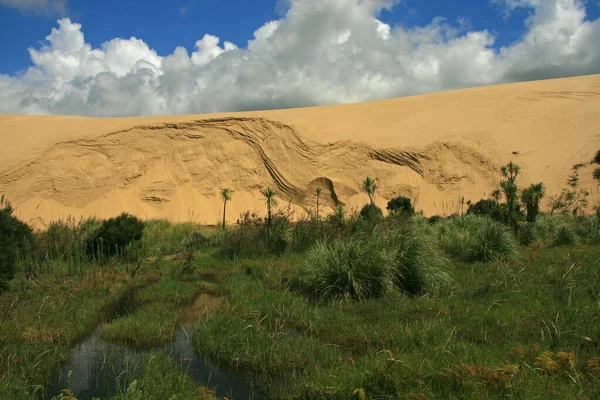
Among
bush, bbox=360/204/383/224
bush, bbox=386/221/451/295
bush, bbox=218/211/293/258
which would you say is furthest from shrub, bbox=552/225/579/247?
bush, bbox=218/211/293/258

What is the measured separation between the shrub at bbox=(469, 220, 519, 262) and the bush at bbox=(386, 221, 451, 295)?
274 centimetres

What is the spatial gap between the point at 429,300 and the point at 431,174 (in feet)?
91.5

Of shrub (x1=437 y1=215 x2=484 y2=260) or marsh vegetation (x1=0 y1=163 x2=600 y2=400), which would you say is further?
shrub (x1=437 y1=215 x2=484 y2=260)

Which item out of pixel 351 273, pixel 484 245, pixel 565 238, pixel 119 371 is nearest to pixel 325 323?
pixel 351 273

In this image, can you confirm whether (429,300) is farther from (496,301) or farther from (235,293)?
(235,293)

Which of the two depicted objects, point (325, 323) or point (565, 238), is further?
point (565, 238)

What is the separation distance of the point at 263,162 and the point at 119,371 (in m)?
29.5

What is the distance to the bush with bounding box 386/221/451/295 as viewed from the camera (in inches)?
332

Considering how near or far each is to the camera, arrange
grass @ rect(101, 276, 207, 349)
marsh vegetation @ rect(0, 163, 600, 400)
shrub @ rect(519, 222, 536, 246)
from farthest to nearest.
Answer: shrub @ rect(519, 222, 536, 246) → grass @ rect(101, 276, 207, 349) → marsh vegetation @ rect(0, 163, 600, 400)

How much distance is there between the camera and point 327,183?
107ft

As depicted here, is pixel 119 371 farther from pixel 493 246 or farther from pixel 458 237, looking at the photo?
pixel 458 237

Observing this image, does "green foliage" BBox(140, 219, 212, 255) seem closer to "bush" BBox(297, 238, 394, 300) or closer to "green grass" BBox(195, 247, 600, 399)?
"green grass" BBox(195, 247, 600, 399)

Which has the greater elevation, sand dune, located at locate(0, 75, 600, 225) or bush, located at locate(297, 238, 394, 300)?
sand dune, located at locate(0, 75, 600, 225)

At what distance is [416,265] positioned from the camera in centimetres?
849
